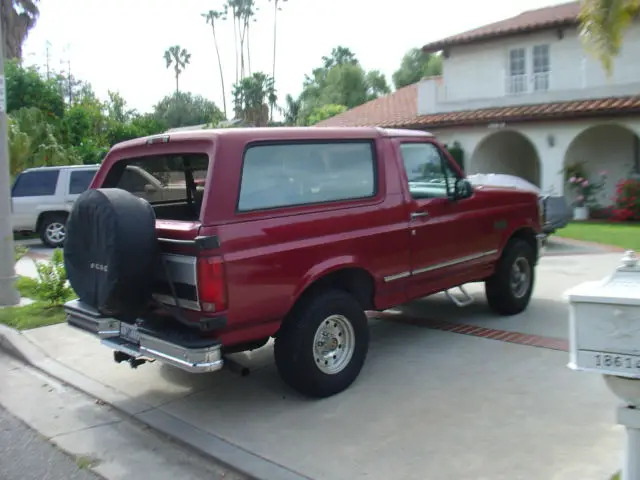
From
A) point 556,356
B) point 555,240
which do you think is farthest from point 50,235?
Result: point 556,356

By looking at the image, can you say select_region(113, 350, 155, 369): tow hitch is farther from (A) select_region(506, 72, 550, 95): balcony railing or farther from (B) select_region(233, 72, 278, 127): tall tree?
(B) select_region(233, 72, 278, 127): tall tree

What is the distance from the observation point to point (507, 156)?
22859 millimetres

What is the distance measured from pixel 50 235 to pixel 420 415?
1296cm

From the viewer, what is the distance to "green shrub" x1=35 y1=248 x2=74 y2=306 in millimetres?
8031

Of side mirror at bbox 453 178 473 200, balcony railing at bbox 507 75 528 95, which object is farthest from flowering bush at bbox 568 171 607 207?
side mirror at bbox 453 178 473 200

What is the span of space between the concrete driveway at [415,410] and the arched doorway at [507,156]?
50.3ft

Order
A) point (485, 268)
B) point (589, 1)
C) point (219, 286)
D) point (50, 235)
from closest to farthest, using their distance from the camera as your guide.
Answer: point (219, 286), point (485, 268), point (589, 1), point (50, 235)

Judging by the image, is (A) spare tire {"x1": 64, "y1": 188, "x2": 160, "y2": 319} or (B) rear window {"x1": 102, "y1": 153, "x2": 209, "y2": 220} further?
(B) rear window {"x1": 102, "y1": 153, "x2": 209, "y2": 220}

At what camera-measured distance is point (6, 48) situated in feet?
108

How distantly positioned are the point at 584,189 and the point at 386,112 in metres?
9.23

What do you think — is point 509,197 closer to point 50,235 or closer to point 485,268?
point 485,268

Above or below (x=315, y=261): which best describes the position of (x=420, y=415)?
below

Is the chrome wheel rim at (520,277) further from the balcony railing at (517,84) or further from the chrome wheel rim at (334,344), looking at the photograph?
the balcony railing at (517,84)

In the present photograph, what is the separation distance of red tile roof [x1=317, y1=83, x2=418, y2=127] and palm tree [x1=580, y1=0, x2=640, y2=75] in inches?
369
